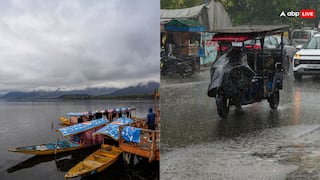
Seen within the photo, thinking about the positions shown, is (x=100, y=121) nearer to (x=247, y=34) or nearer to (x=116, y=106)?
(x=116, y=106)

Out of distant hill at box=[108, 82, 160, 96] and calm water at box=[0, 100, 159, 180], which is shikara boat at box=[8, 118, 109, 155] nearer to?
calm water at box=[0, 100, 159, 180]

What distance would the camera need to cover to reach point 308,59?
56.6 inches

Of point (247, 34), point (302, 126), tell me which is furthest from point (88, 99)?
point (302, 126)

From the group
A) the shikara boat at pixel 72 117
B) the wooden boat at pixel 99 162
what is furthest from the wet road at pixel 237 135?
the wooden boat at pixel 99 162

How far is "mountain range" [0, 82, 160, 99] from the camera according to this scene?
1653mm

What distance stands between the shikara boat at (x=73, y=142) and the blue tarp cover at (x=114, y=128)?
44mm

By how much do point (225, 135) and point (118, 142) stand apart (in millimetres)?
1181

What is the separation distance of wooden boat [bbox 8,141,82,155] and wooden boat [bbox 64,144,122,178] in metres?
0.20

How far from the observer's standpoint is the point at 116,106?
1938 millimetres

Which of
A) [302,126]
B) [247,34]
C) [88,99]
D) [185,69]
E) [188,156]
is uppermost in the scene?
[247,34]

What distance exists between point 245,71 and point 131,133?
3.27ft

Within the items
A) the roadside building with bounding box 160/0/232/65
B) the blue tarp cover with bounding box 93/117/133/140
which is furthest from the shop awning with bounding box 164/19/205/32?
the blue tarp cover with bounding box 93/117/133/140

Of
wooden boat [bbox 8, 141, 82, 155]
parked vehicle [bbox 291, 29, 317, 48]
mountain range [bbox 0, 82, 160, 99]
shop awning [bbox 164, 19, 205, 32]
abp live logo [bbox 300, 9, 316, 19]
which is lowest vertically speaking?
wooden boat [bbox 8, 141, 82, 155]

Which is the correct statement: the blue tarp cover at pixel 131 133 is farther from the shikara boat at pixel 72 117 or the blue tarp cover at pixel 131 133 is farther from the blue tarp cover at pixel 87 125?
the shikara boat at pixel 72 117
